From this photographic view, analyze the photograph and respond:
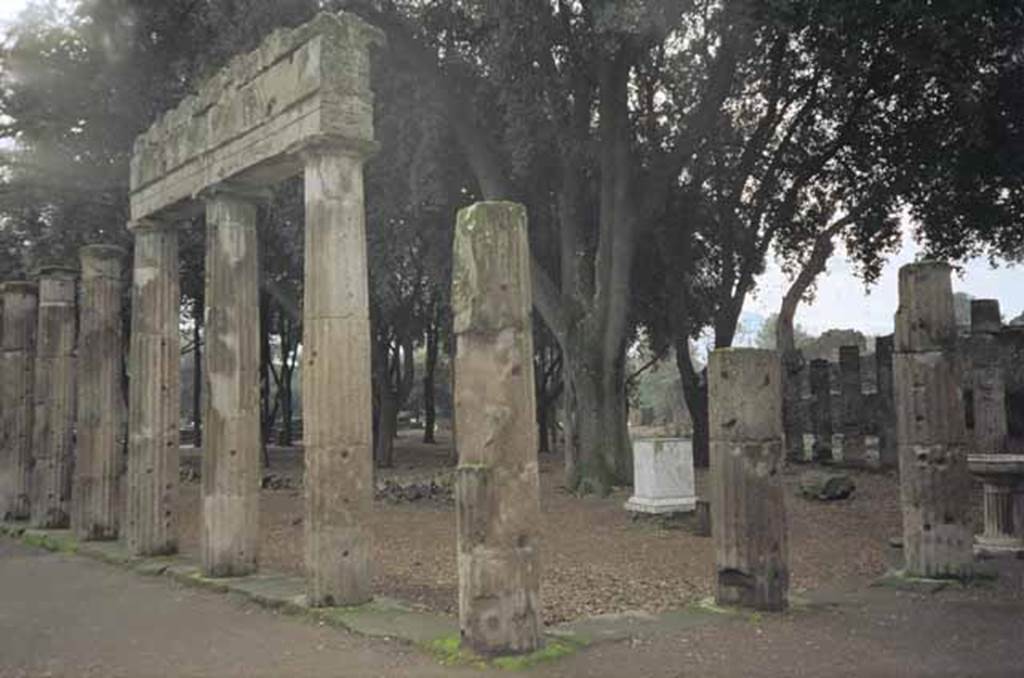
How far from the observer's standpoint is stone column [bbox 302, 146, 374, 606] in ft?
25.3

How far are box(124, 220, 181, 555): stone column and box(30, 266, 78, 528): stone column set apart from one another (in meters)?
3.48

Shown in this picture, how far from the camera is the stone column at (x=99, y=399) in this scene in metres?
12.1

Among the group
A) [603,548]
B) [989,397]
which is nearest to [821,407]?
[989,397]

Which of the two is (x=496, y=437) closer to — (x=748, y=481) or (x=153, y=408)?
(x=748, y=481)

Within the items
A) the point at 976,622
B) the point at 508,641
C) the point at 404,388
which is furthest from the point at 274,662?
the point at 404,388

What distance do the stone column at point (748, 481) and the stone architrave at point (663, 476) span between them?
5.53m

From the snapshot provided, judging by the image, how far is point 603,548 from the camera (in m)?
11.5

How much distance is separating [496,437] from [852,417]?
56.8ft

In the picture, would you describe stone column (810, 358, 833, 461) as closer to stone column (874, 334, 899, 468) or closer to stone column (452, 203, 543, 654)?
stone column (874, 334, 899, 468)

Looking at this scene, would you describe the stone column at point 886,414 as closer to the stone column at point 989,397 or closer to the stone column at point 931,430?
the stone column at point 989,397

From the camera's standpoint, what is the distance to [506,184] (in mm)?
16328

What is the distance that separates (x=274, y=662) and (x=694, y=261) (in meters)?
16.4

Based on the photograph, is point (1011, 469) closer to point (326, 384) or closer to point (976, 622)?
point (976, 622)

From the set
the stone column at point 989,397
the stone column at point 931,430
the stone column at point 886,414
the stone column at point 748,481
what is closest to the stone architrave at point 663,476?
the stone column at point 931,430
